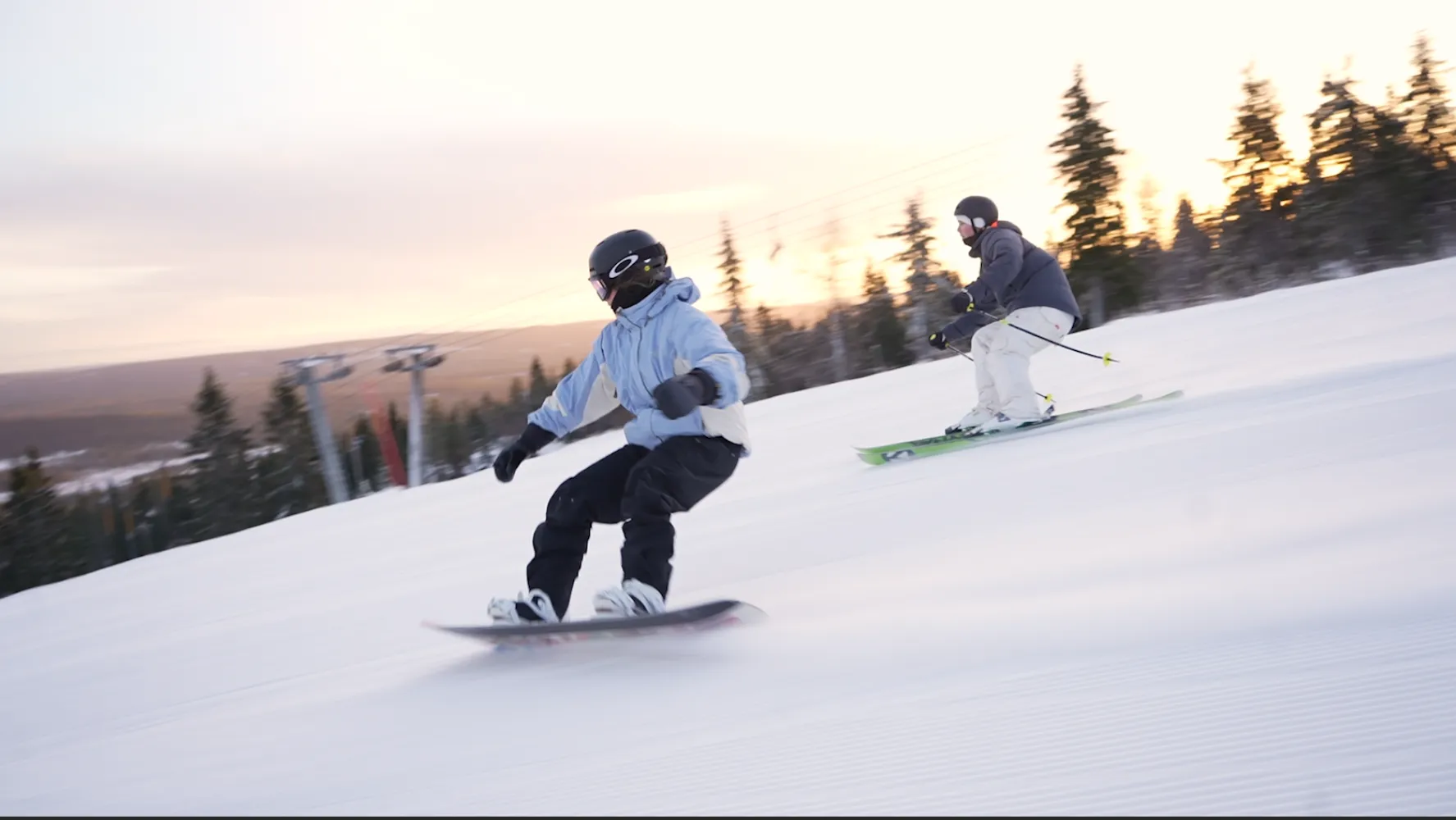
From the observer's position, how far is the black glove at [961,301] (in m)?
7.47

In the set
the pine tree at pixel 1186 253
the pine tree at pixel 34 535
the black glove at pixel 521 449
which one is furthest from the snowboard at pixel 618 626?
the pine tree at pixel 34 535

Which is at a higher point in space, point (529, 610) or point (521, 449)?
point (521, 449)

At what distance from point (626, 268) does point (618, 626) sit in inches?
56.5

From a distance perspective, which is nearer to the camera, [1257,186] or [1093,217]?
[1093,217]

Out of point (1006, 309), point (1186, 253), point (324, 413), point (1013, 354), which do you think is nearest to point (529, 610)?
→ point (1013, 354)

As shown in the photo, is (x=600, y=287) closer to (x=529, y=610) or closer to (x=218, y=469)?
(x=529, y=610)

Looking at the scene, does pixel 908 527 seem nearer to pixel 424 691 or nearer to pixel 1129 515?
pixel 1129 515

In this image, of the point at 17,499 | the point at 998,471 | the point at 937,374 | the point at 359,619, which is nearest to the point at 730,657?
the point at 359,619

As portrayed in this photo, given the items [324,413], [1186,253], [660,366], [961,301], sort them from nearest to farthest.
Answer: [660,366]
[961,301]
[324,413]
[1186,253]

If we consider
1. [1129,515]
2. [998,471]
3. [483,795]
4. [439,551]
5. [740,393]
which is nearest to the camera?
[483,795]

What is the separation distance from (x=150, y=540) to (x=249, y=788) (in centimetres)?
9730

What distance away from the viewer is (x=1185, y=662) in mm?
2725

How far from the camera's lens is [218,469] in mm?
63000

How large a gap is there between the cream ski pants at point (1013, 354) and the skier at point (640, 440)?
4.52 meters
